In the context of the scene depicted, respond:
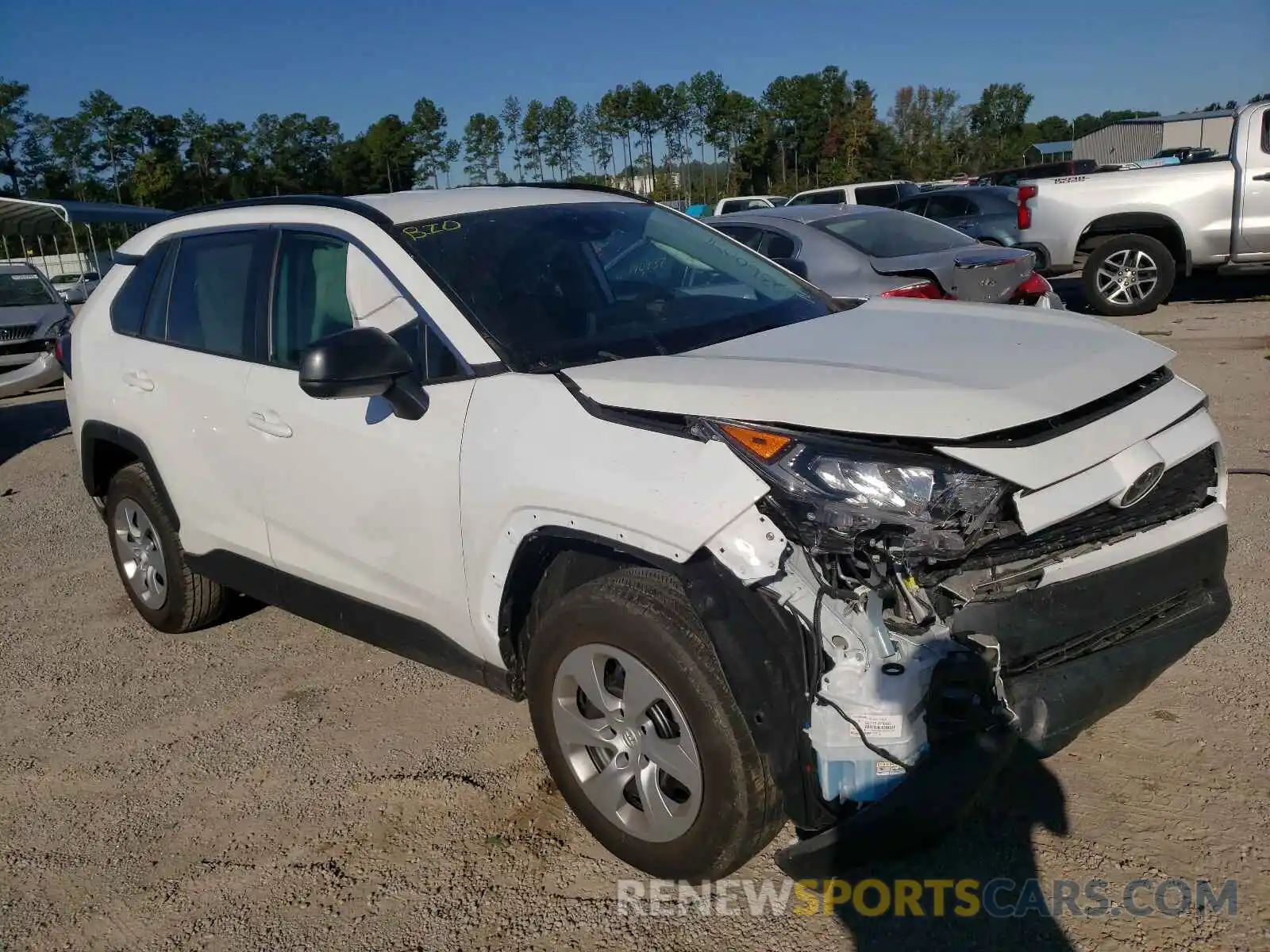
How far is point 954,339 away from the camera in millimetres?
3053

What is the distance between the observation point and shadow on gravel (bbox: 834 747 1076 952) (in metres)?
2.53

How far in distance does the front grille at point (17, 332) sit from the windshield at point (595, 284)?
1154cm

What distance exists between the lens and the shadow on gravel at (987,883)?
8.29 ft

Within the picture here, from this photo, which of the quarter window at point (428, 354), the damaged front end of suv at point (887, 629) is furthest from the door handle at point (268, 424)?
the damaged front end of suv at point (887, 629)

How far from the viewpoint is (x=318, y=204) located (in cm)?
373

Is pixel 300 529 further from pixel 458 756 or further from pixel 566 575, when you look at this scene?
pixel 566 575

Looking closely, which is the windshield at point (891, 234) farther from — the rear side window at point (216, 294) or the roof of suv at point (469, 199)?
the rear side window at point (216, 294)

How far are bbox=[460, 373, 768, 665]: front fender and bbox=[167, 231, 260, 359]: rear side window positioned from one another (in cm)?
142

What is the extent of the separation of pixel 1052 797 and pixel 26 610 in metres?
4.96

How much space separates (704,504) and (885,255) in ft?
18.9

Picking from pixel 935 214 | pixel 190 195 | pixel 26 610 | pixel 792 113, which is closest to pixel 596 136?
pixel 792 113

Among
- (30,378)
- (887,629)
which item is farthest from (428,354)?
(30,378)

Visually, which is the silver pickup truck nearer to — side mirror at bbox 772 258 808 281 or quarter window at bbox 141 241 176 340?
side mirror at bbox 772 258 808 281

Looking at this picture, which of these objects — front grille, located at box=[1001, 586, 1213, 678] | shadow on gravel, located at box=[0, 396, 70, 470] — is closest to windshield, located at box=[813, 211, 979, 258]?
front grille, located at box=[1001, 586, 1213, 678]
